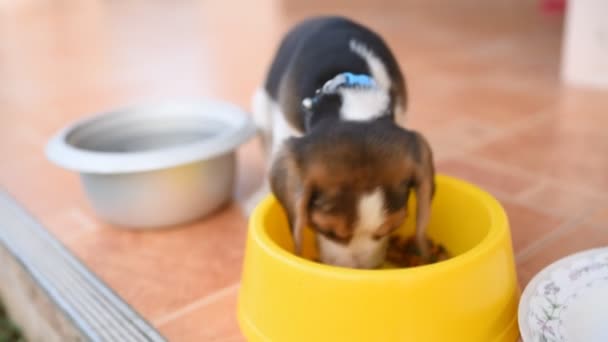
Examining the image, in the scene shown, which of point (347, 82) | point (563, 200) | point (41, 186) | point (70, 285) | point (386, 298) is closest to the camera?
point (386, 298)

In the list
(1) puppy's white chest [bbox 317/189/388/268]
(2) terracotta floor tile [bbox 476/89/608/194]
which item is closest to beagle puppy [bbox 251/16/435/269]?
(1) puppy's white chest [bbox 317/189/388/268]

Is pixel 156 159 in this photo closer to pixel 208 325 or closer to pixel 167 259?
pixel 167 259

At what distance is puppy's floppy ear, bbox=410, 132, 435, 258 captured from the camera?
160 cm

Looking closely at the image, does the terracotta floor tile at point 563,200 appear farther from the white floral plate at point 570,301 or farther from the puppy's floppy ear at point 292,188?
the puppy's floppy ear at point 292,188

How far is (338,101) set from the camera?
181cm

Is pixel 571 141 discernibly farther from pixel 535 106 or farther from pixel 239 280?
pixel 239 280

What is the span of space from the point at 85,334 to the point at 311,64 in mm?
1055

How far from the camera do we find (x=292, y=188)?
5.20 ft

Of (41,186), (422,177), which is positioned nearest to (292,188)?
(422,177)

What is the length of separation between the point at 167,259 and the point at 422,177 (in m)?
1.02

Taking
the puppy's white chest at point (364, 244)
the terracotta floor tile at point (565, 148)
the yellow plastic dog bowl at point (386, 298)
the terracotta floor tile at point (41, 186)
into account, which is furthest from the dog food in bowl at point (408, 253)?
the terracotta floor tile at point (41, 186)

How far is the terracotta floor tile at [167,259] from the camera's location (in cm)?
205

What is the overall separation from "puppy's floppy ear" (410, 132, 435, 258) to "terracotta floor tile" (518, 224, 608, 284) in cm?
48

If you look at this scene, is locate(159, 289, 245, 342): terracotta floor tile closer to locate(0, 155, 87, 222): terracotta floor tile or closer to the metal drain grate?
the metal drain grate
